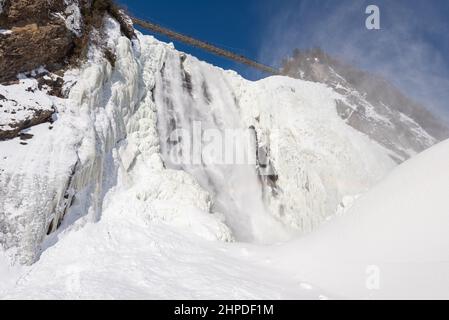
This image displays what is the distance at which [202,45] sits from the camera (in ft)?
106

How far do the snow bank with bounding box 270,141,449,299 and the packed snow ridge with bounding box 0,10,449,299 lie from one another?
0.09 meters

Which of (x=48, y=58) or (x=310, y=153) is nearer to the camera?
(x=48, y=58)

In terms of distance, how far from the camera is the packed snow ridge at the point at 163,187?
336 inches

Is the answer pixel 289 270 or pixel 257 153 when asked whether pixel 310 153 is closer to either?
pixel 257 153

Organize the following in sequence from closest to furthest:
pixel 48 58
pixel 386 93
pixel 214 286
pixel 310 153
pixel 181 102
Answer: pixel 214 286 < pixel 48 58 < pixel 181 102 < pixel 310 153 < pixel 386 93

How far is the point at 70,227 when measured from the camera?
10.7 metres

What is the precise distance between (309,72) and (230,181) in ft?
61.3

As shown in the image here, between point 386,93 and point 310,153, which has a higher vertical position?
point 386,93

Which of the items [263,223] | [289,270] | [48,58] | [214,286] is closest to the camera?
[214,286]

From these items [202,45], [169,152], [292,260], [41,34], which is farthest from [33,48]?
[202,45]

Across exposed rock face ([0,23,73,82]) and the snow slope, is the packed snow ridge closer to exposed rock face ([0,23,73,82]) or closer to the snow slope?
the snow slope

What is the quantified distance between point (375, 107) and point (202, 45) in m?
13.1

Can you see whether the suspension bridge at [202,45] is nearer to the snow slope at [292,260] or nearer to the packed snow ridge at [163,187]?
the packed snow ridge at [163,187]

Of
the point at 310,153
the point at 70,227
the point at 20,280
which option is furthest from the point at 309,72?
the point at 20,280
